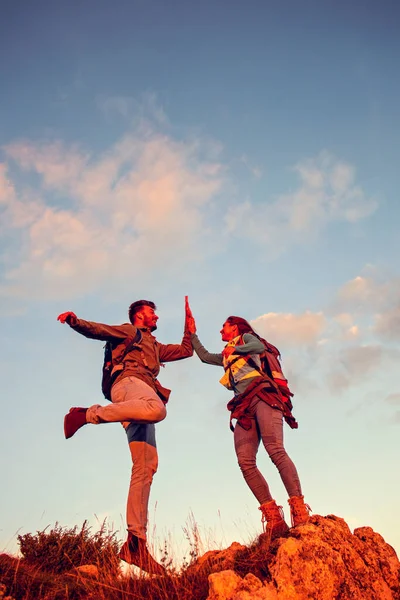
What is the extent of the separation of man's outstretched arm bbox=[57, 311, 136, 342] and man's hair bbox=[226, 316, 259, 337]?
5.01 ft

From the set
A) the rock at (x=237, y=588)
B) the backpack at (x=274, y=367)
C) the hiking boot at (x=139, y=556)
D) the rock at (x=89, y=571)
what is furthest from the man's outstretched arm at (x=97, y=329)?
the rock at (x=237, y=588)

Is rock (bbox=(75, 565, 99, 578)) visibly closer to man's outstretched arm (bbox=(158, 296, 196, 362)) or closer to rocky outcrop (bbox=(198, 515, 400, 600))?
rocky outcrop (bbox=(198, 515, 400, 600))

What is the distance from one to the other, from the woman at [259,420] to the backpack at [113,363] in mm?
1268

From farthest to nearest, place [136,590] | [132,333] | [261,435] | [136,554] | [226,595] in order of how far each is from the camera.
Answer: [132,333] → [261,435] → [136,554] → [136,590] → [226,595]

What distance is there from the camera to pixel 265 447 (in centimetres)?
646

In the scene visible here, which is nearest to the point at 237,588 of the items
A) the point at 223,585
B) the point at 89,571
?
the point at 223,585

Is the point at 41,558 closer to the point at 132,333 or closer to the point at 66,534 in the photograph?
the point at 66,534

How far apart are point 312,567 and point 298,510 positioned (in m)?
1.11

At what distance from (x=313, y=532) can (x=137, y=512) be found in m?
1.96

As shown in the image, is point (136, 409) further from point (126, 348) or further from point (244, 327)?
point (244, 327)

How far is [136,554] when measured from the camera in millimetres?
5762

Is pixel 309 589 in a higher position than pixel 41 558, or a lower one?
lower

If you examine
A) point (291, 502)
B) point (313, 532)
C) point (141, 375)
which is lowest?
point (313, 532)

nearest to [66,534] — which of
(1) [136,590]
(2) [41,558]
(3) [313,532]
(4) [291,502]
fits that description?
(2) [41,558]
